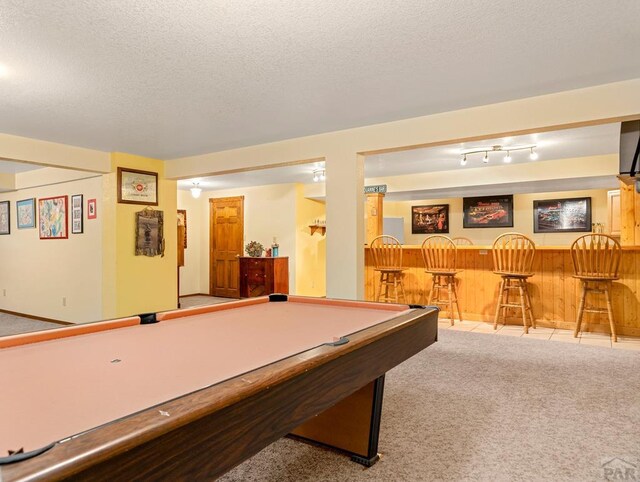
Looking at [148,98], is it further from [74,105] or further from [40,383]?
[40,383]

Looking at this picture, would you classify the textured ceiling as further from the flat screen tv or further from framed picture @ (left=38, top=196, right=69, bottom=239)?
framed picture @ (left=38, top=196, right=69, bottom=239)

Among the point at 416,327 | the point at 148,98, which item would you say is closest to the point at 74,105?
the point at 148,98

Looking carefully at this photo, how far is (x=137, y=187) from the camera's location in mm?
5289

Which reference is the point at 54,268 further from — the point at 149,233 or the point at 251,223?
the point at 251,223

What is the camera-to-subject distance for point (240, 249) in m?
8.29

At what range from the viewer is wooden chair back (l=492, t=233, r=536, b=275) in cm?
474

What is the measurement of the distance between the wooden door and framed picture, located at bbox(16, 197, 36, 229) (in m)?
3.17

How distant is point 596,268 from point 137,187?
539 cm

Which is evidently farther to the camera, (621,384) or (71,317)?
(71,317)

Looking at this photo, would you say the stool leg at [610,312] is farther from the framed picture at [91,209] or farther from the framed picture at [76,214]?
the framed picture at [76,214]

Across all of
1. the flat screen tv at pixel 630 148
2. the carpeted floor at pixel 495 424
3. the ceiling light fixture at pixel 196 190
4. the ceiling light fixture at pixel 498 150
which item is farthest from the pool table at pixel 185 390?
the ceiling light fixture at pixel 196 190

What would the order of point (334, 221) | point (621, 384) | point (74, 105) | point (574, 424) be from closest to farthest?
point (574, 424) < point (621, 384) < point (74, 105) < point (334, 221)

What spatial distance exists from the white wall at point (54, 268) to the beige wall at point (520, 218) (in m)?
6.81

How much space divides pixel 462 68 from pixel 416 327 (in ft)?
5.95
